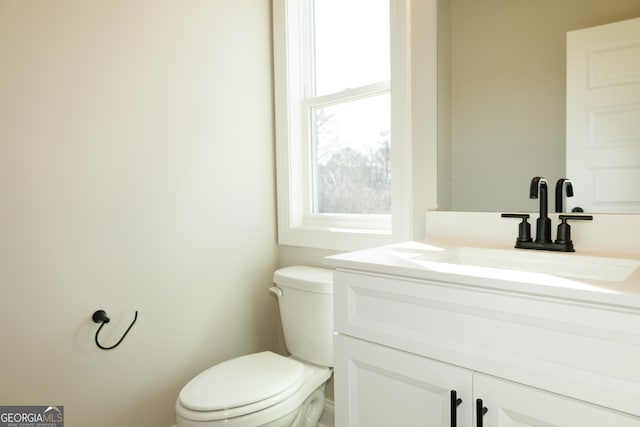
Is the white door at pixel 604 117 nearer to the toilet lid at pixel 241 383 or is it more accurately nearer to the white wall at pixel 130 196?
the toilet lid at pixel 241 383

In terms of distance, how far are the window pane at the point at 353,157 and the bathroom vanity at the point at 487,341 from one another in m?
0.65

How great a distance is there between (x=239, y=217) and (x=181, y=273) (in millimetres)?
361

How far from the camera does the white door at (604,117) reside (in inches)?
41.9

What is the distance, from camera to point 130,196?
141cm

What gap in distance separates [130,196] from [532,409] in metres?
1.38

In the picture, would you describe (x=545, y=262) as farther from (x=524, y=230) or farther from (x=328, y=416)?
(x=328, y=416)

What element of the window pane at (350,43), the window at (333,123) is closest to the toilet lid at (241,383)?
the window at (333,123)

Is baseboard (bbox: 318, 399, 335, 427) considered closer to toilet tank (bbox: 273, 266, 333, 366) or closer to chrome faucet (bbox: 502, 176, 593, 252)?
toilet tank (bbox: 273, 266, 333, 366)

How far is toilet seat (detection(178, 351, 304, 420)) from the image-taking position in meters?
1.14

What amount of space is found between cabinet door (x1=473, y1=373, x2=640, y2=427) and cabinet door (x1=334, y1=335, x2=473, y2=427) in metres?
0.04

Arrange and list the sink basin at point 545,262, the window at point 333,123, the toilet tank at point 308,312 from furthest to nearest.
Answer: the window at point 333,123 → the toilet tank at point 308,312 → the sink basin at point 545,262

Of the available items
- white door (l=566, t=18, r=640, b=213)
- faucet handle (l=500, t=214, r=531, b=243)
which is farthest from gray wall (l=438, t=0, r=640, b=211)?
faucet handle (l=500, t=214, r=531, b=243)

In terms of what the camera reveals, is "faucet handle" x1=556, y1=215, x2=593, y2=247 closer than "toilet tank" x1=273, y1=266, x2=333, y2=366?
Yes

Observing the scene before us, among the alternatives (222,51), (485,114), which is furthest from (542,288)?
(222,51)
